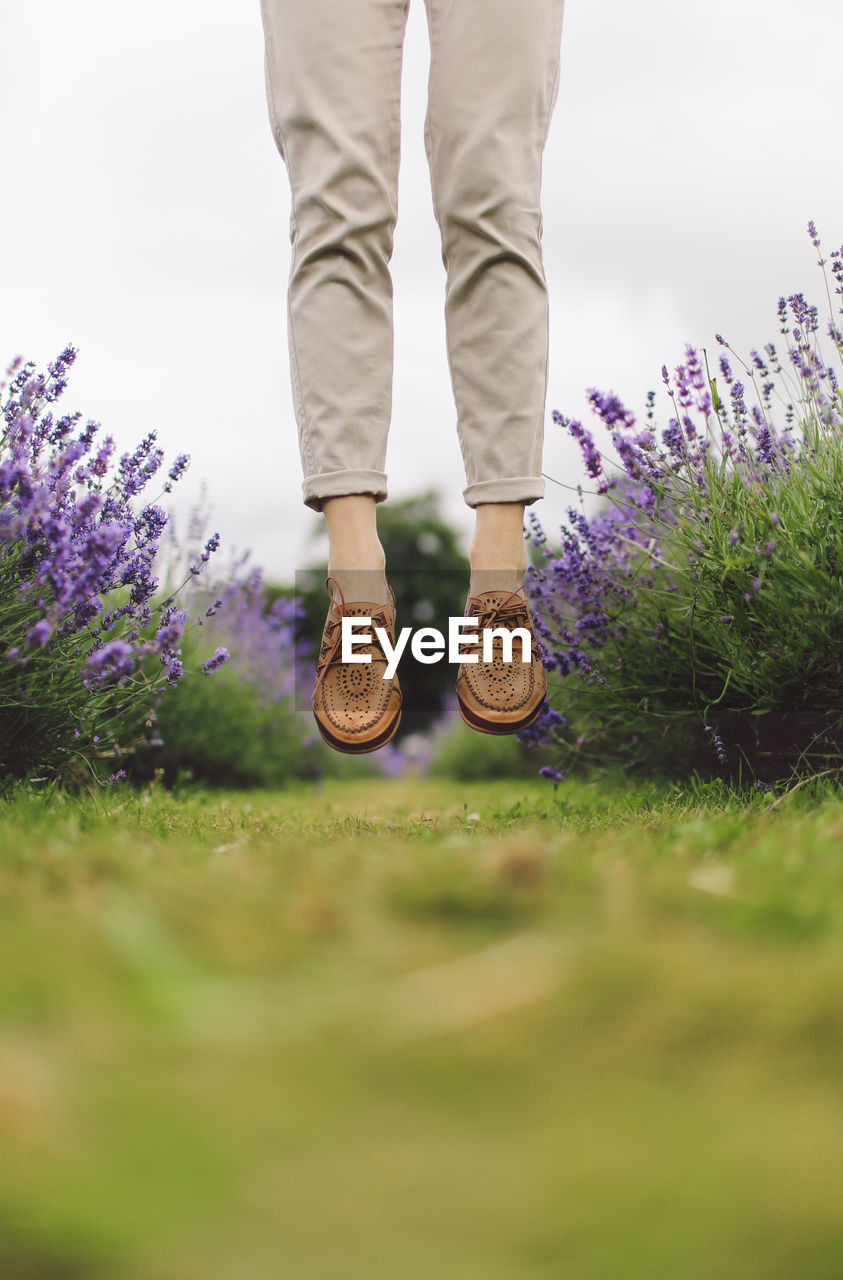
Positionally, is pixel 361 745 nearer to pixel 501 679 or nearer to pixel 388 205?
pixel 501 679

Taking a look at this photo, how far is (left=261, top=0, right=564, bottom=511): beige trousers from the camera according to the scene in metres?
1.87

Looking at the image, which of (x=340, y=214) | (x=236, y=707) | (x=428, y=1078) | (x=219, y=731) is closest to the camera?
(x=428, y=1078)

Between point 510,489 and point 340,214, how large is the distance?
646 millimetres

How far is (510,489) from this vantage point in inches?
79.6

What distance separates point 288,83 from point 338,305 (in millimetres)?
433

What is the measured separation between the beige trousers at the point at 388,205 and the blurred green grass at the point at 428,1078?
52.0 inches

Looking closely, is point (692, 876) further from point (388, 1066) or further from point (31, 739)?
point (31, 739)

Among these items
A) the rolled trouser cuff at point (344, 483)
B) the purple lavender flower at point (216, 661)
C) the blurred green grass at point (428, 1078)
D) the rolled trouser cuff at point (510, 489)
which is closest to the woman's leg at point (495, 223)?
the rolled trouser cuff at point (510, 489)

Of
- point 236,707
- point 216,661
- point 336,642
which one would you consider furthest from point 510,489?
point 236,707

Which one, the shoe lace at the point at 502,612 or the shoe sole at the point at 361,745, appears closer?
the shoe sole at the point at 361,745

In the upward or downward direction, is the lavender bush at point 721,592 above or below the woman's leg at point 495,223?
below

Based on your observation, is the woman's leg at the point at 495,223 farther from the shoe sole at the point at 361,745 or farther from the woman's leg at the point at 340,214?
the shoe sole at the point at 361,745

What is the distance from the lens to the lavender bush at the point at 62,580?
157cm

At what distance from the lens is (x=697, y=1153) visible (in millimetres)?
486
